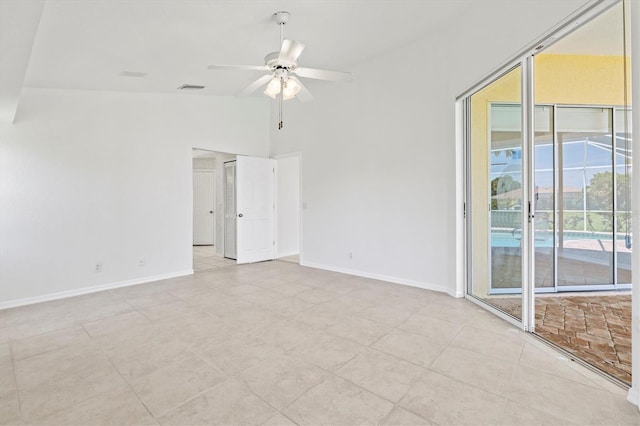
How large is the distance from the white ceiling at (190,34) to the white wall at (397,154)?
0.44 metres

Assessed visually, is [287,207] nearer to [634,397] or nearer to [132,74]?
[132,74]

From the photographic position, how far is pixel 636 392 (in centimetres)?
174

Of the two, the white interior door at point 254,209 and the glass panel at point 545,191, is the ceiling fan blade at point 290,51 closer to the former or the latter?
the glass panel at point 545,191

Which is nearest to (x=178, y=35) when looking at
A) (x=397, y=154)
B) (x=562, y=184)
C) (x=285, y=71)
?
(x=285, y=71)

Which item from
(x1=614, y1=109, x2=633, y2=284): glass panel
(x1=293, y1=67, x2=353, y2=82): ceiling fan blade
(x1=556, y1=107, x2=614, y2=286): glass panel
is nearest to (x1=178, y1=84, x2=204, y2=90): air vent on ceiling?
(x1=293, y1=67, x2=353, y2=82): ceiling fan blade

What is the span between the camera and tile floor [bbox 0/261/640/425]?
1.72 meters

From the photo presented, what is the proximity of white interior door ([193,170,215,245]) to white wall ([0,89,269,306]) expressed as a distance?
11.9 feet

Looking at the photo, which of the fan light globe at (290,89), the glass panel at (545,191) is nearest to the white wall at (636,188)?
the glass panel at (545,191)

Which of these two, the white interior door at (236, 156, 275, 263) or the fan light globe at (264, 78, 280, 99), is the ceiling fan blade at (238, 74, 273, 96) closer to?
the fan light globe at (264, 78, 280, 99)

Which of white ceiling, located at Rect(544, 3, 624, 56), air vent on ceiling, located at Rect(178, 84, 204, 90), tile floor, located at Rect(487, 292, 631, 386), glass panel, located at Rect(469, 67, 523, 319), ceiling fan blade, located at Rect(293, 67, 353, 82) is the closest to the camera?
tile floor, located at Rect(487, 292, 631, 386)

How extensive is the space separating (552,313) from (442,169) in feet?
6.46

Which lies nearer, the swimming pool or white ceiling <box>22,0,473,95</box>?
white ceiling <box>22,0,473,95</box>

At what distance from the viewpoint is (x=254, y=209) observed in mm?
6117

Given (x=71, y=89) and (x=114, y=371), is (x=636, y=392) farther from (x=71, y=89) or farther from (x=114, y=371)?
(x=71, y=89)
